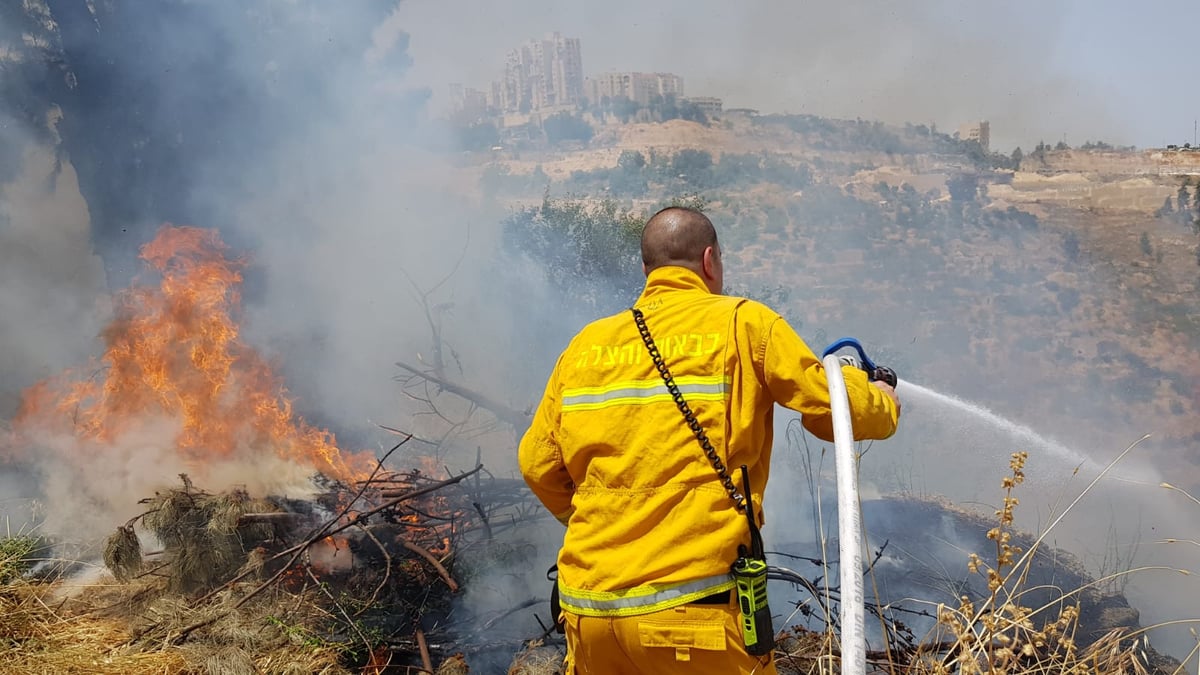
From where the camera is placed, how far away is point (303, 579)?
5.49 m

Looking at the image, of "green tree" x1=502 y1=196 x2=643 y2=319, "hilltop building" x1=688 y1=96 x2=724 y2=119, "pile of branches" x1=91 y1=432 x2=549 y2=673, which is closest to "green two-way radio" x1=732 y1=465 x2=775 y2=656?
"pile of branches" x1=91 y1=432 x2=549 y2=673

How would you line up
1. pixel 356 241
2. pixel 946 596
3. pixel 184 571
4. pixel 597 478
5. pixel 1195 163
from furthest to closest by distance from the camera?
pixel 1195 163 < pixel 356 241 < pixel 946 596 < pixel 184 571 < pixel 597 478

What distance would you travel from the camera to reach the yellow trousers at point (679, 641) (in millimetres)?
2207

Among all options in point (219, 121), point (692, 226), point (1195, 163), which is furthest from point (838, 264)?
point (692, 226)

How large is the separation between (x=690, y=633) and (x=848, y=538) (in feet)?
1.66

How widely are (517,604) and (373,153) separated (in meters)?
7.29

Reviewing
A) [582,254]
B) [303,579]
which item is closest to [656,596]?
[303,579]

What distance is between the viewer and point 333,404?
→ 9852mm

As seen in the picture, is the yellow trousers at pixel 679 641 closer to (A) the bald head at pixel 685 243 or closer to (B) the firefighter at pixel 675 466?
(B) the firefighter at pixel 675 466

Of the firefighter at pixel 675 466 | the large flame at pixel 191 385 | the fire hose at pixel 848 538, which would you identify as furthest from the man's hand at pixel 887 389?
the large flame at pixel 191 385

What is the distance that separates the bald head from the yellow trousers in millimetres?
1045

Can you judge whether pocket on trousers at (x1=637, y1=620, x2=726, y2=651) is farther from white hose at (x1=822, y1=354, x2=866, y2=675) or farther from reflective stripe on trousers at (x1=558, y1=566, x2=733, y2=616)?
white hose at (x1=822, y1=354, x2=866, y2=675)

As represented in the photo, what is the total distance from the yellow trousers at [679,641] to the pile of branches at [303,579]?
2.65 metres

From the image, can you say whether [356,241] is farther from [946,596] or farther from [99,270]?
[946,596]
